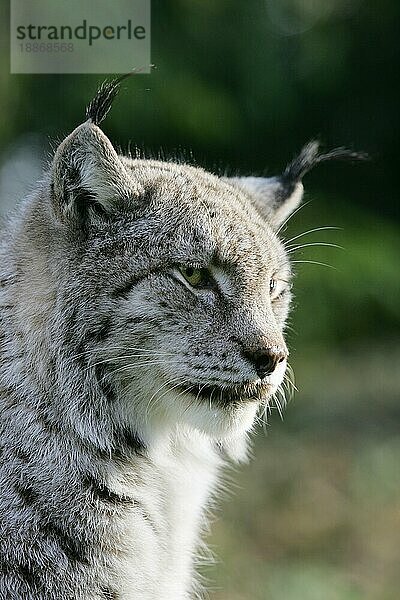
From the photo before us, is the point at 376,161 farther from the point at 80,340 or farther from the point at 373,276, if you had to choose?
the point at 80,340

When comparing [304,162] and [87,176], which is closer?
[87,176]

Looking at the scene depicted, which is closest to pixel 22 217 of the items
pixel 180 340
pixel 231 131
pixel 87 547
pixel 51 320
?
pixel 51 320

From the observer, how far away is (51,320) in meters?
3.86

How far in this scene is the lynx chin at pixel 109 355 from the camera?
3.76 metres

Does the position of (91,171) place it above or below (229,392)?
above

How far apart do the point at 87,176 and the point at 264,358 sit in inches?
39.3

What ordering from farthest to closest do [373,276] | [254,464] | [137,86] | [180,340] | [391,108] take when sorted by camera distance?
1. [391,108]
2. [373,276]
3. [254,464]
4. [137,86]
5. [180,340]

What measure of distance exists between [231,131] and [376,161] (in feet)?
7.20

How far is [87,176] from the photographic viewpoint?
3.74 m

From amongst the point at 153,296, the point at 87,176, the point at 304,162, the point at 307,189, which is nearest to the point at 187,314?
the point at 153,296

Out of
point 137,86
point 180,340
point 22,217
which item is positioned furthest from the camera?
point 137,86

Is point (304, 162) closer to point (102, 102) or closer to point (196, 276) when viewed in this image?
point (196, 276)

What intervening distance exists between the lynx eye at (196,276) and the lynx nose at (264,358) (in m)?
0.34

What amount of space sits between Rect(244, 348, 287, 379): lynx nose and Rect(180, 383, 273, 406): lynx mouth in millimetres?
91
